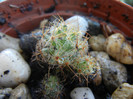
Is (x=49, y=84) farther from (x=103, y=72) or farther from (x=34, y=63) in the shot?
(x=103, y=72)

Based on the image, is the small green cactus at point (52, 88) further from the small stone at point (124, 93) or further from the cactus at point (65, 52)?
the small stone at point (124, 93)

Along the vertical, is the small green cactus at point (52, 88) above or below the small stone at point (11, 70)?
below

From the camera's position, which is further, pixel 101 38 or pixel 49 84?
pixel 101 38

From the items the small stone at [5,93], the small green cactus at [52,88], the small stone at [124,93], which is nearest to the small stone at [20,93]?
the small stone at [5,93]

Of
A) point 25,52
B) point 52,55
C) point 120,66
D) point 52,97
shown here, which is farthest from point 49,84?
point 120,66

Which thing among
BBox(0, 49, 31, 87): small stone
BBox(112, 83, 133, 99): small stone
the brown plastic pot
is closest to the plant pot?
the brown plastic pot
